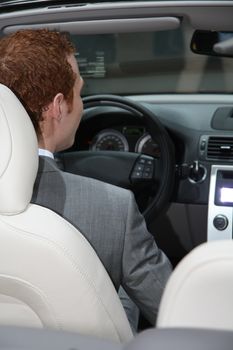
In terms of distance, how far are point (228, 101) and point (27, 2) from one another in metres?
1.38

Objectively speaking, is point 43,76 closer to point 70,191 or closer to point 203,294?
point 70,191

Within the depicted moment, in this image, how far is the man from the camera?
1.57 meters

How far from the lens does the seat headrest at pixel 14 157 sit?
126 cm

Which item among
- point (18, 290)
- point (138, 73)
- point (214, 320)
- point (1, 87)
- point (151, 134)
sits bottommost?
point (138, 73)

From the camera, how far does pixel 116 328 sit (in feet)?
4.70

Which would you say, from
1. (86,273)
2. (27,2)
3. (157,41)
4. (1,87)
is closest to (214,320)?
(86,273)

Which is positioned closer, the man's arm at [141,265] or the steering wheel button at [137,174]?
the man's arm at [141,265]

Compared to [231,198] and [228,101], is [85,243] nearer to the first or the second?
[231,198]

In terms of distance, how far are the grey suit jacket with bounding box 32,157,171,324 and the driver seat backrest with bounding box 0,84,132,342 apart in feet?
0.62

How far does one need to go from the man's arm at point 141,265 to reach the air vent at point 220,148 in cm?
132

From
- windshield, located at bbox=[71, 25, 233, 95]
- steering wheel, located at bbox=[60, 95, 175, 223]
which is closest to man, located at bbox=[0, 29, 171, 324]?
steering wheel, located at bbox=[60, 95, 175, 223]

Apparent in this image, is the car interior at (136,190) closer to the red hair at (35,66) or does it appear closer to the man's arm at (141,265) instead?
the man's arm at (141,265)

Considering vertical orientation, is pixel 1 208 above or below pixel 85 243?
above

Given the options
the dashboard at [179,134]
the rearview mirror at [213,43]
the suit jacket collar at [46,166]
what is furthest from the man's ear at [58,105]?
the dashboard at [179,134]
